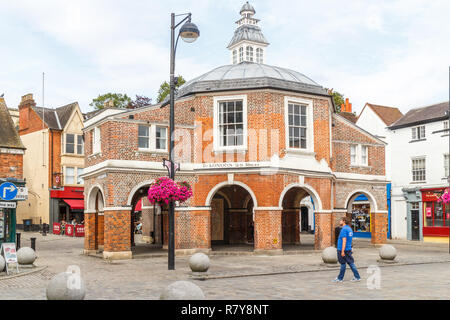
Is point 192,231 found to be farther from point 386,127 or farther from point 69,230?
point 386,127

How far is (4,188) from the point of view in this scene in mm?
15906

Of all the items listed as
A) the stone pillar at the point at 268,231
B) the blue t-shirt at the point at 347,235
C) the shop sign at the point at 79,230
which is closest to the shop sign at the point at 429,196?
the stone pillar at the point at 268,231

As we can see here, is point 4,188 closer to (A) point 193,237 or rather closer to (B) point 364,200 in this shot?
(A) point 193,237

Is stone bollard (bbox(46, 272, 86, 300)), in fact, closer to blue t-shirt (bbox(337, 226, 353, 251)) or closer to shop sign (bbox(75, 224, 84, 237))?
blue t-shirt (bbox(337, 226, 353, 251))

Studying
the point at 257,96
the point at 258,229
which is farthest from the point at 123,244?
the point at 257,96

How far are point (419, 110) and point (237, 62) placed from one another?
16290 millimetres

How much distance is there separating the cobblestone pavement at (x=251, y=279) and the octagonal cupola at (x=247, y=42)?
12033 mm

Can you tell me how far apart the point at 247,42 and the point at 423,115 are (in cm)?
1517

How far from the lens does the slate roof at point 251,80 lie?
23.9m

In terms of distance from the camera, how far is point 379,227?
29.5 meters

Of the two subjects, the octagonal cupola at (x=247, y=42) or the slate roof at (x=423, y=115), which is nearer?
the octagonal cupola at (x=247, y=42)

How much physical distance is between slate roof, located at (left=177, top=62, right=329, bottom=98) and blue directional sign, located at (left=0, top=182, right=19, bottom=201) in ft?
34.6

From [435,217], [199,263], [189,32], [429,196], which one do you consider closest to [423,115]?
[429,196]

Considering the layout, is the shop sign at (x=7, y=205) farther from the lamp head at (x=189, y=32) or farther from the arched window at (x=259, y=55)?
the arched window at (x=259, y=55)
